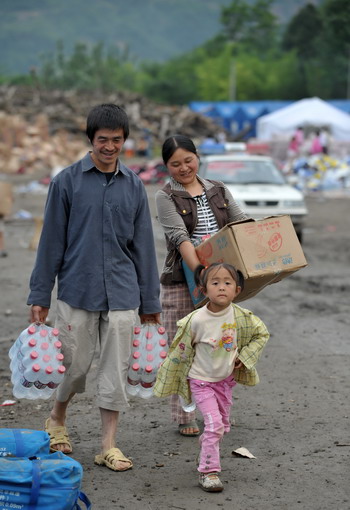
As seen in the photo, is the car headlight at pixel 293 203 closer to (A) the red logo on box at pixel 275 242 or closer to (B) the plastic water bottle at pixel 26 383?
(A) the red logo on box at pixel 275 242

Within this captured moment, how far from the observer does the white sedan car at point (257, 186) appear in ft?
52.9

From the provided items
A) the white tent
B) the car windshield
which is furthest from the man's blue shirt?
the white tent

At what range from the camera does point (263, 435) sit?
575cm

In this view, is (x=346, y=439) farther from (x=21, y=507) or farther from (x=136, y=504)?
(x=21, y=507)

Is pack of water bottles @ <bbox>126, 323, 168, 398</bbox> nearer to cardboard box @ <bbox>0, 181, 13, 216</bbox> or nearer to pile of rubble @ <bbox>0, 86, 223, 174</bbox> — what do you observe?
cardboard box @ <bbox>0, 181, 13, 216</bbox>

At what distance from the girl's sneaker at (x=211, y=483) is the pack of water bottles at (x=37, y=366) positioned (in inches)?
36.5

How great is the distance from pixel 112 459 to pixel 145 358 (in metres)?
0.58

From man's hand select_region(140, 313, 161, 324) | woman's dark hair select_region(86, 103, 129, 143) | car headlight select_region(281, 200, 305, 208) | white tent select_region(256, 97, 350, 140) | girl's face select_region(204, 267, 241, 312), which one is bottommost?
man's hand select_region(140, 313, 161, 324)

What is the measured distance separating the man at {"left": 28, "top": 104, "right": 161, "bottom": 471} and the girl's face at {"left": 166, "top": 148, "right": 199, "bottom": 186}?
1.26 feet

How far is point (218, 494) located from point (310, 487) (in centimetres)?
49

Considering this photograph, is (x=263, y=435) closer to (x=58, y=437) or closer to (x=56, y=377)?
(x=58, y=437)

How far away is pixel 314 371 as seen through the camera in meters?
7.40

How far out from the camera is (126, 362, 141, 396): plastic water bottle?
5.11 m

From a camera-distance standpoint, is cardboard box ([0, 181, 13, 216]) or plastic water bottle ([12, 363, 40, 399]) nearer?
plastic water bottle ([12, 363, 40, 399])
